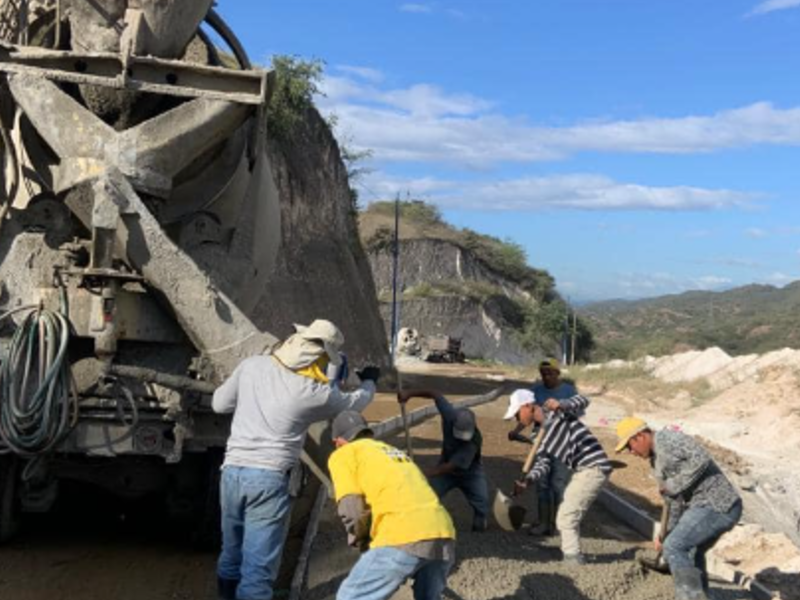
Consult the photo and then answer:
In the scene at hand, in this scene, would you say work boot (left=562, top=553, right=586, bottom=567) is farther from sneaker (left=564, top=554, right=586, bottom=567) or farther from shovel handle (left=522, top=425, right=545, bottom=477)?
shovel handle (left=522, top=425, right=545, bottom=477)

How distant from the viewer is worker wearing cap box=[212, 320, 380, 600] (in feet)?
17.3

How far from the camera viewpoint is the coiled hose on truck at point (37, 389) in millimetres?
5773

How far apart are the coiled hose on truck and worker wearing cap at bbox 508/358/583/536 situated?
3753 millimetres


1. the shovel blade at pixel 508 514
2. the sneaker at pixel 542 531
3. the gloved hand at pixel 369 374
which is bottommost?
the sneaker at pixel 542 531

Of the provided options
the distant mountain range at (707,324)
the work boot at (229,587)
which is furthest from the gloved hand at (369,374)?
the distant mountain range at (707,324)

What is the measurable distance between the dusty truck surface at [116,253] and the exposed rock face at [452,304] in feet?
150

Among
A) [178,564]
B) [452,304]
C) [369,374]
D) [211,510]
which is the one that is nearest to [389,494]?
[369,374]

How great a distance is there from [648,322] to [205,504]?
129142 mm

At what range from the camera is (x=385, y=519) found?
15.1 ft

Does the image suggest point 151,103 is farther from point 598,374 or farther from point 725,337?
point 725,337

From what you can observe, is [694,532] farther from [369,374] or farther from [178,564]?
[178,564]

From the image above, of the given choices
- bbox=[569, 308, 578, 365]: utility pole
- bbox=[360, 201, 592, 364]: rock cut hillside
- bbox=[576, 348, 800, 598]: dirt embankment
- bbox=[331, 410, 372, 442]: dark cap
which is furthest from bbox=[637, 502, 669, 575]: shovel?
bbox=[569, 308, 578, 365]: utility pole

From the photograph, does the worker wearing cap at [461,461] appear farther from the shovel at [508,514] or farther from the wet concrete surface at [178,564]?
the wet concrete surface at [178,564]

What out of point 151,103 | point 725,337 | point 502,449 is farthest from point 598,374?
point 725,337
